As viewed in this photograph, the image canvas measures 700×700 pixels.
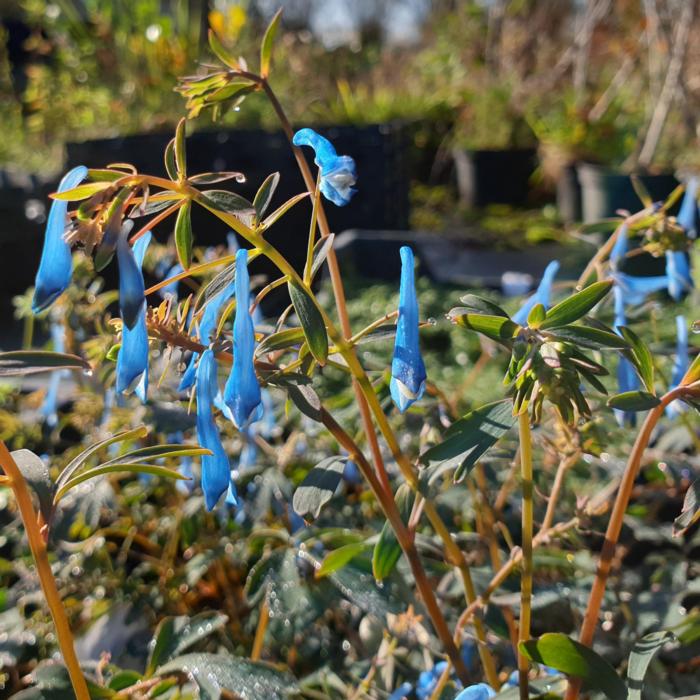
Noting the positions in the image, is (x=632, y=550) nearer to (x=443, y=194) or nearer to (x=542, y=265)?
(x=542, y=265)

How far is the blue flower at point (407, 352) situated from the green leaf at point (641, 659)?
0.27 meters

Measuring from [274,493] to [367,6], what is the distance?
13.7m

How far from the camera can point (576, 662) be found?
0.54m

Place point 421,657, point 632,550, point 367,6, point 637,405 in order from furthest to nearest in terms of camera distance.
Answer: point 367,6 → point 632,550 → point 421,657 → point 637,405

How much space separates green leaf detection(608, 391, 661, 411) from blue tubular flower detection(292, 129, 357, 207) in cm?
20

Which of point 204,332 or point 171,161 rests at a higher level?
point 171,161

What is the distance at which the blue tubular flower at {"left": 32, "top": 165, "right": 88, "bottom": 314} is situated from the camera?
0.45 metres

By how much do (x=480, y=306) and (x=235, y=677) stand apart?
32cm

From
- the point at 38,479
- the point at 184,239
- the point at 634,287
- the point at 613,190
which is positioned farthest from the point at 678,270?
the point at 613,190

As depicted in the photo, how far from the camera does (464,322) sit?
1.66 ft

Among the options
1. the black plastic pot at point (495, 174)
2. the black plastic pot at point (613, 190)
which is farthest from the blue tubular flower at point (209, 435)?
the black plastic pot at point (495, 174)

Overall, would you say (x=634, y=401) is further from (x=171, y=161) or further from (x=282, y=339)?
(x=171, y=161)

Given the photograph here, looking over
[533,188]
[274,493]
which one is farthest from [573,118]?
[274,493]

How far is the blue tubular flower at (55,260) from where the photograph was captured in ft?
1.47
